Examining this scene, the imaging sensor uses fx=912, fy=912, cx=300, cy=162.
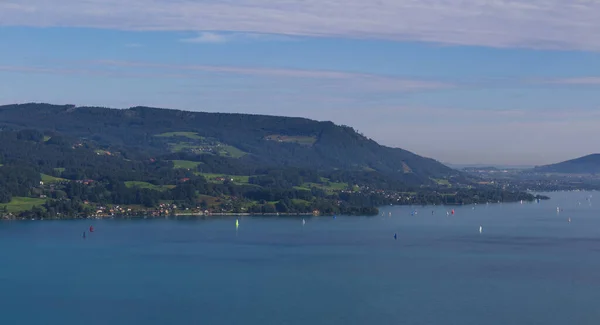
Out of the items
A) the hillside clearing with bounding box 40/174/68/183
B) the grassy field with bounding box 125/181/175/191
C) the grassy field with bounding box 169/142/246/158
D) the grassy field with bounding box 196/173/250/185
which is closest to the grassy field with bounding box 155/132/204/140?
the grassy field with bounding box 169/142/246/158

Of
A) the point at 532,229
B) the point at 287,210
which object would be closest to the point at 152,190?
the point at 287,210

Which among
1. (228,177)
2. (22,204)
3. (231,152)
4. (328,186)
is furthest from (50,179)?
(231,152)

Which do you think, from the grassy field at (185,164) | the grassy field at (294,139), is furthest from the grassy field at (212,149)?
the grassy field at (185,164)

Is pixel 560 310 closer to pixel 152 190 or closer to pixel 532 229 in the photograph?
pixel 532 229

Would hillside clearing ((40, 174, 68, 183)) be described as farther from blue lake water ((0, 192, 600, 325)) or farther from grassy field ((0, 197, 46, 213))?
blue lake water ((0, 192, 600, 325))

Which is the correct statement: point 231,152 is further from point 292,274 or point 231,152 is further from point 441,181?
point 292,274

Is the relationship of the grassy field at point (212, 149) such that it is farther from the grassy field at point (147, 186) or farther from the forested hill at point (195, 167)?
the grassy field at point (147, 186)

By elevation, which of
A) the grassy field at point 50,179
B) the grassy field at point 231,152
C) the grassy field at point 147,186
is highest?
the grassy field at point 231,152

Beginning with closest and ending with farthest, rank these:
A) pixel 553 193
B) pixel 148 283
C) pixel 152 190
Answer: pixel 148 283 < pixel 152 190 < pixel 553 193

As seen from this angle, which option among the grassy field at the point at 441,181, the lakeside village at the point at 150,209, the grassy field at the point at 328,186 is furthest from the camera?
the grassy field at the point at 441,181
